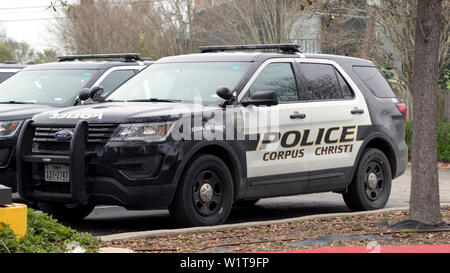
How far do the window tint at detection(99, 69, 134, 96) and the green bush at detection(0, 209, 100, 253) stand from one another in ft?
16.1

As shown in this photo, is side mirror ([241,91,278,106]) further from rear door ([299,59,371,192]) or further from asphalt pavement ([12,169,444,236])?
asphalt pavement ([12,169,444,236])

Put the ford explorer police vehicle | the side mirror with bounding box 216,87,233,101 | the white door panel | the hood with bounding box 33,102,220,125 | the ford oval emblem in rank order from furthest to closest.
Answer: the ford explorer police vehicle < the white door panel < the side mirror with bounding box 216,87,233,101 < the ford oval emblem < the hood with bounding box 33,102,220,125

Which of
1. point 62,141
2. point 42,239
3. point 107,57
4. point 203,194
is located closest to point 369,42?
point 107,57

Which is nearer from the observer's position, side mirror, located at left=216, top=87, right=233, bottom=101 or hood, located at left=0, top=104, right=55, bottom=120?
side mirror, located at left=216, top=87, right=233, bottom=101

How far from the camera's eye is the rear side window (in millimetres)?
11953

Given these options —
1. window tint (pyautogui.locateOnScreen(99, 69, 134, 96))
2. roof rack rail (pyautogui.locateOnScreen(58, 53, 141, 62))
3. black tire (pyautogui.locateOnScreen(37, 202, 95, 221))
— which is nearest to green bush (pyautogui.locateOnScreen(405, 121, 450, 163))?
roof rack rail (pyautogui.locateOnScreen(58, 53, 141, 62))

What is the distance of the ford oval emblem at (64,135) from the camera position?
30.9ft

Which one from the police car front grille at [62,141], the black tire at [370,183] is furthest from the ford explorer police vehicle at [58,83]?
the black tire at [370,183]

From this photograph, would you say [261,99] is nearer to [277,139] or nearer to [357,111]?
[277,139]

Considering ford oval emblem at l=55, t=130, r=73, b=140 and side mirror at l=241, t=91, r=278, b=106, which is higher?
side mirror at l=241, t=91, r=278, b=106

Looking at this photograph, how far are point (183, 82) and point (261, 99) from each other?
1.06 m

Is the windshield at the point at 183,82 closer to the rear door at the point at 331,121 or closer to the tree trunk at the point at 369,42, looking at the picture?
the rear door at the point at 331,121

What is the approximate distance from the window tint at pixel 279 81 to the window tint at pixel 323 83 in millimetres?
205

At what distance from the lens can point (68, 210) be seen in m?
10.8
